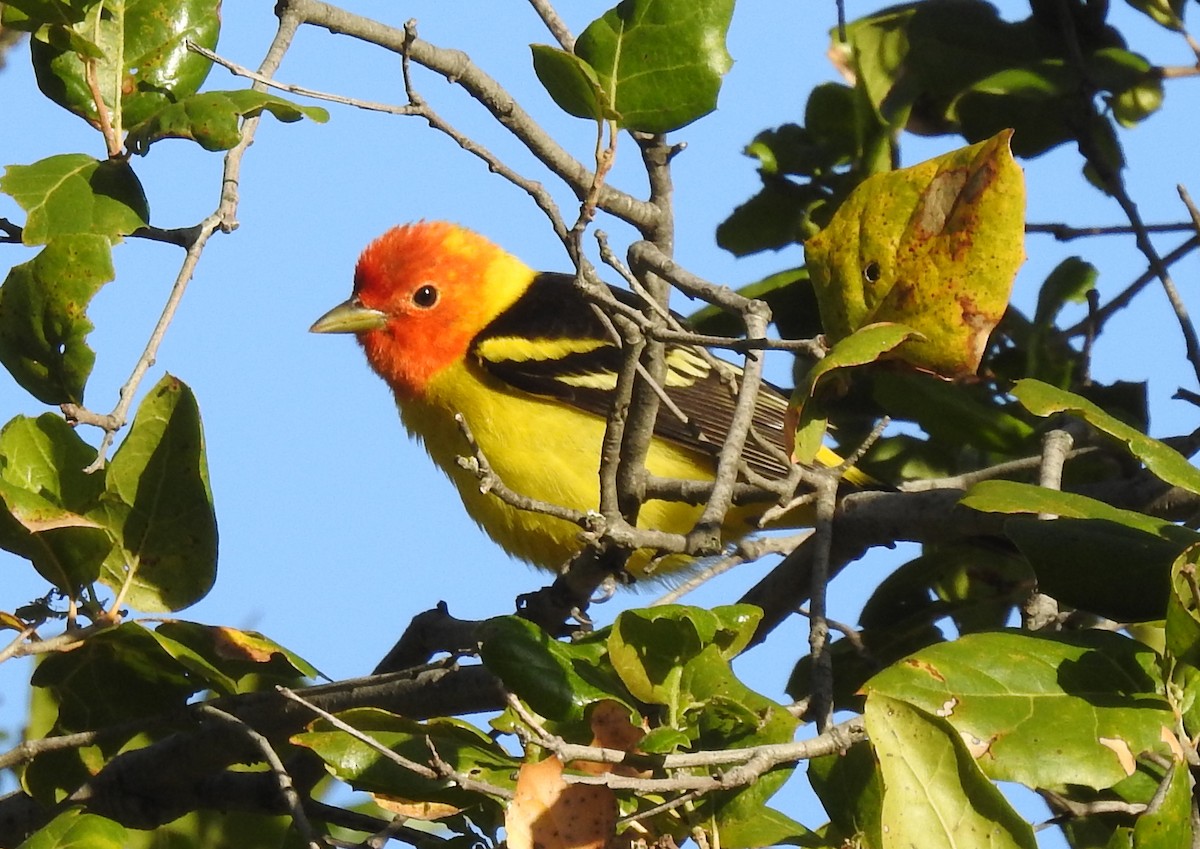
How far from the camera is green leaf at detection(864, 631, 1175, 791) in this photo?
181cm

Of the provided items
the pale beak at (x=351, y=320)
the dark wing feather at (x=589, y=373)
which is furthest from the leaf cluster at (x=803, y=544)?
the pale beak at (x=351, y=320)

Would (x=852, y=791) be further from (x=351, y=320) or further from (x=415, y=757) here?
(x=351, y=320)

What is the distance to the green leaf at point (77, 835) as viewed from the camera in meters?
2.24

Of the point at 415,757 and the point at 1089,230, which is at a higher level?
the point at 1089,230

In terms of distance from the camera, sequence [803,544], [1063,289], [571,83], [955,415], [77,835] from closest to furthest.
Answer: [77,835], [571,83], [803,544], [955,415], [1063,289]

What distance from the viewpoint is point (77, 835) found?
2258mm

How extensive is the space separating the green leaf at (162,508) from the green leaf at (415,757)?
0.71m

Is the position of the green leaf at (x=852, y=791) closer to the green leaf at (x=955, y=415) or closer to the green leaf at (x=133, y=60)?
the green leaf at (x=955, y=415)

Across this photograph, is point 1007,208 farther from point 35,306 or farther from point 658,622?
point 35,306

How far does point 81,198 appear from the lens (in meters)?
2.68

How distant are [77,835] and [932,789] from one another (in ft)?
4.06

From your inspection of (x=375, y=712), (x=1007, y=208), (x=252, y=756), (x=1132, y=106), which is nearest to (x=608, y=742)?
(x=375, y=712)

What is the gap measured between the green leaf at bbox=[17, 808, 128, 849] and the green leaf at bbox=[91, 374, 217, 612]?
1.92ft

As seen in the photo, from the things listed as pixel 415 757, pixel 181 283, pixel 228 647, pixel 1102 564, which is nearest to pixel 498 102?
pixel 181 283
